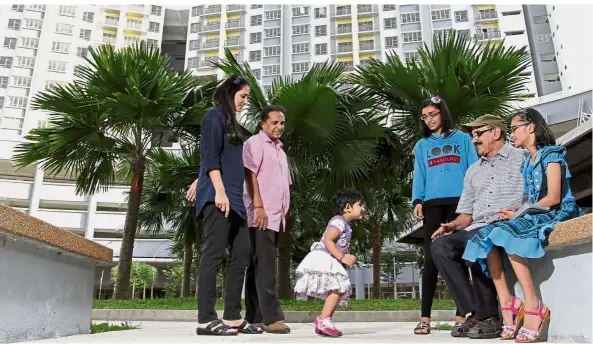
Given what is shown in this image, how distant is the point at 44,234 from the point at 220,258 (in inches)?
34.8

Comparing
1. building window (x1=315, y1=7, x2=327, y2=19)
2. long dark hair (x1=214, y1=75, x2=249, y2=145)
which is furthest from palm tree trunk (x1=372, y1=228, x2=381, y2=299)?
building window (x1=315, y1=7, x2=327, y2=19)

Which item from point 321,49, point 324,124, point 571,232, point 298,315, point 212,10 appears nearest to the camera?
point 571,232

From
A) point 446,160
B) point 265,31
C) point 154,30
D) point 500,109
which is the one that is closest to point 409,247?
point 500,109

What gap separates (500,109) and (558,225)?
5.73m

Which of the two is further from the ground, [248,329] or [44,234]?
[44,234]

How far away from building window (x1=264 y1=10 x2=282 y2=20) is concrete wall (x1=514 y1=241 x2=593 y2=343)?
57.2 m

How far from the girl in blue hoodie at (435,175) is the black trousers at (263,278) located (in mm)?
905

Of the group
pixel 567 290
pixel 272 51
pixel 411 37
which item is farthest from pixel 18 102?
pixel 567 290

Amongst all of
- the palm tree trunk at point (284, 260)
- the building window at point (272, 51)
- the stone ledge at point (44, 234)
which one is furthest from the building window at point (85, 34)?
the stone ledge at point (44, 234)

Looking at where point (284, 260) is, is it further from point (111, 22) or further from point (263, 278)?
point (111, 22)

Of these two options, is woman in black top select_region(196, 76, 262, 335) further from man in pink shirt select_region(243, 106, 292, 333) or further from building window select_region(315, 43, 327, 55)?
building window select_region(315, 43, 327, 55)

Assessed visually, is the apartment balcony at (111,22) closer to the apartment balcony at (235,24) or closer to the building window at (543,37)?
the apartment balcony at (235,24)

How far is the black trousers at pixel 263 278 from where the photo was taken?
2.96 meters

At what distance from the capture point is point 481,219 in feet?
8.85
